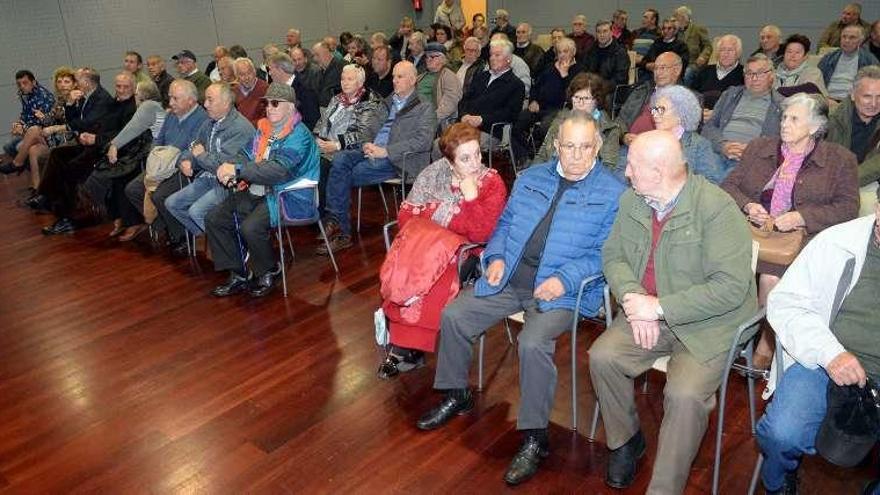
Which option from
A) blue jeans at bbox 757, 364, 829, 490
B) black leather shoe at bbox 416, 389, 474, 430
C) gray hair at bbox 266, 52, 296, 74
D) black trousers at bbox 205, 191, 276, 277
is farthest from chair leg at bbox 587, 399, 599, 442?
gray hair at bbox 266, 52, 296, 74

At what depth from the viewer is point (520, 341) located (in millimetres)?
2490

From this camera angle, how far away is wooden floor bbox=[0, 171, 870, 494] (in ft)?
8.18

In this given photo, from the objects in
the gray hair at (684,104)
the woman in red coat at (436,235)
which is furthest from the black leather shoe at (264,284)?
the gray hair at (684,104)

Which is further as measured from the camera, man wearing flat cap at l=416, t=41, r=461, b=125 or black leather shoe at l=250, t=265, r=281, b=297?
man wearing flat cap at l=416, t=41, r=461, b=125

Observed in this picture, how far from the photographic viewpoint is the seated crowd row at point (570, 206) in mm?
2119

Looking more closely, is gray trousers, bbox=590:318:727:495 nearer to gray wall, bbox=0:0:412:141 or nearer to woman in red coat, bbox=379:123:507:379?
woman in red coat, bbox=379:123:507:379

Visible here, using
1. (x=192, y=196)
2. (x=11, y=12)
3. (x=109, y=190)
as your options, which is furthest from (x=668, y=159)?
(x=11, y=12)

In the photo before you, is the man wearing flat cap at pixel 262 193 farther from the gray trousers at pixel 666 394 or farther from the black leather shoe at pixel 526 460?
the gray trousers at pixel 666 394

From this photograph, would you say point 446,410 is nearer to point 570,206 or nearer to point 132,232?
point 570,206

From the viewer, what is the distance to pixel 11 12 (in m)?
8.31

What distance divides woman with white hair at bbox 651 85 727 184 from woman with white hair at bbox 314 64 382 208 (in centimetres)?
216

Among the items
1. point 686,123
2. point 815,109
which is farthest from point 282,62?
point 815,109

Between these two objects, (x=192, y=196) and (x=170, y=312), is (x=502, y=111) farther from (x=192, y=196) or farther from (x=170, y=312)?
(x=170, y=312)

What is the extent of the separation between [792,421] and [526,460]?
3.05 ft
